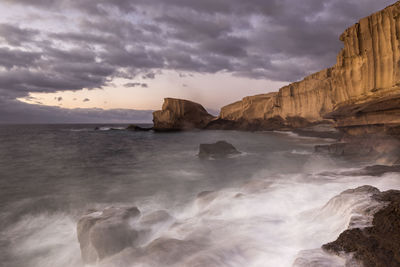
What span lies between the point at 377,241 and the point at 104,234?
3.88m

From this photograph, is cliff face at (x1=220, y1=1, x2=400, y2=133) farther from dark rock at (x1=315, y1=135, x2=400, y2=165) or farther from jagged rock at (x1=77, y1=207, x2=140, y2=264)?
jagged rock at (x1=77, y1=207, x2=140, y2=264)

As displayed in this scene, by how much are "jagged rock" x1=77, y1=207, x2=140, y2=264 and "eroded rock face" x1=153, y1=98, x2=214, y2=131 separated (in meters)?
46.2

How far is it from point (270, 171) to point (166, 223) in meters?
7.43

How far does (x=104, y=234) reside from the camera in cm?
386

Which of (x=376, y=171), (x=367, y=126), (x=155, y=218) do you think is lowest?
(x=155, y=218)

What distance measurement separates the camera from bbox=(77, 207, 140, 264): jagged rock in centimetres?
364

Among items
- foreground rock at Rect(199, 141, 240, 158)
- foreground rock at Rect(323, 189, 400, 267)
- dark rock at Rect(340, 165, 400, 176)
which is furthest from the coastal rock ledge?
foreground rock at Rect(323, 189, 400, 267)

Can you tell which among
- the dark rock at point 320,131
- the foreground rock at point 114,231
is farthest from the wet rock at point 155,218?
the dark rock at point 320,131

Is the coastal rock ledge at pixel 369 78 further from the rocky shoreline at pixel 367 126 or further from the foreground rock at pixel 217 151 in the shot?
the foreground rock at pixel 217 151

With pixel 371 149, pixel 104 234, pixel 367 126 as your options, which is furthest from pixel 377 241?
pixel 367 126

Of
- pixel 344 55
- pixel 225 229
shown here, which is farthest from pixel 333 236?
pixel 344 55

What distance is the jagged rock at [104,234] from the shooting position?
11.9ft

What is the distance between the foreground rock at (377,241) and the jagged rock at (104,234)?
3.09 m

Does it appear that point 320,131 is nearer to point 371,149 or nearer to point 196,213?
point 371,149
